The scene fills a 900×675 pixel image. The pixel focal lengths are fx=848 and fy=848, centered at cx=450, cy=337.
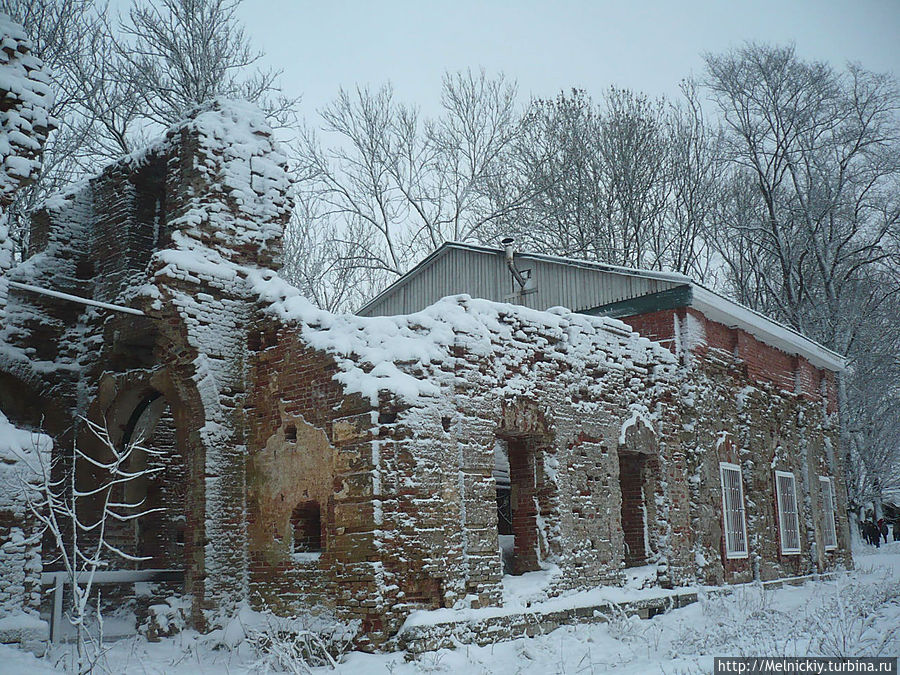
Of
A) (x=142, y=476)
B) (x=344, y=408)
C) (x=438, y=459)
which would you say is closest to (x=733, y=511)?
(x=438, y=459)

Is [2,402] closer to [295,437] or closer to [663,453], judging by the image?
[295,437]

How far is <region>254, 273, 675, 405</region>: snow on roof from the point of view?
9.52m

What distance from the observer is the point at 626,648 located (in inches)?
374

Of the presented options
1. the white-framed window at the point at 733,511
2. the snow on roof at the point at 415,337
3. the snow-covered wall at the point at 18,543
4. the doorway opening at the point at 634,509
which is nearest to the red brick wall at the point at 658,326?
the doorway opening at the point at 634,509

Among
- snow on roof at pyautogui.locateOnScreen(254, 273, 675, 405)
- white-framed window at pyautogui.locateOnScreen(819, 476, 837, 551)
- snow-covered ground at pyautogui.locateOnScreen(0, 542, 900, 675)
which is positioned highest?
snow on roof at pyautogui.locateOnScreen(254, 273, 675, 405)

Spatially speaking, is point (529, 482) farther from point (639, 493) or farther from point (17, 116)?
point (17, 116)

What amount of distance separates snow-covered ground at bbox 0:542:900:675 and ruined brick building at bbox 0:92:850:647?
1.91 ft

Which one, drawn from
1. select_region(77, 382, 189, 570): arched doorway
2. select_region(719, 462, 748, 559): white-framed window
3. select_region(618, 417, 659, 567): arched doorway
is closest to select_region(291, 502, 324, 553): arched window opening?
select_region(77, 382, 189, 570): arched doorway

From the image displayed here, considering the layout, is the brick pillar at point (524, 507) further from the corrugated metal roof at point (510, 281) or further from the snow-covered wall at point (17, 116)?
the snow-covered wall at point (17, 116)

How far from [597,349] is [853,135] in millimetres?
18520

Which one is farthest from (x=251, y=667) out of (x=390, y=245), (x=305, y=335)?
(x=390, y=245)

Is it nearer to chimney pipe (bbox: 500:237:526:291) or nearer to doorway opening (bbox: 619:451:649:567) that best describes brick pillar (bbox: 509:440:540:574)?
doorway opening (bbox: 619:451:649:567)

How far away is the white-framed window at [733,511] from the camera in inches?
567

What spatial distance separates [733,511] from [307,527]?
26.8 ft
